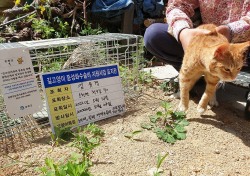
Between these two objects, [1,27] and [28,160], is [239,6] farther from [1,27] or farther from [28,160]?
[1,27]

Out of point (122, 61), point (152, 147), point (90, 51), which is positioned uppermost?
point (90, 51)

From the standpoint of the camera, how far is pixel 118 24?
324cm

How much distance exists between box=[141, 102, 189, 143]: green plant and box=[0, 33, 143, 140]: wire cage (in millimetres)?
422

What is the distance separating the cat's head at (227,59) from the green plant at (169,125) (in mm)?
328

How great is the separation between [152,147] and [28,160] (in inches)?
23.7

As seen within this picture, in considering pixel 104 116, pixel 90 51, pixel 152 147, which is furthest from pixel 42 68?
pixel 152 147

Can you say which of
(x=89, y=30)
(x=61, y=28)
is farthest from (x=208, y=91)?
(x=61, y=28)

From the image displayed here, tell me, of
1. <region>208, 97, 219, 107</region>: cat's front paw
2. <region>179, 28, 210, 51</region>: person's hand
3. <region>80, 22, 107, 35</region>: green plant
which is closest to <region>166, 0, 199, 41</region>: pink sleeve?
<region>179, 28, 210, 51</region>: person's hand

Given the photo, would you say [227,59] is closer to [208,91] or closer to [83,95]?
[208,91]

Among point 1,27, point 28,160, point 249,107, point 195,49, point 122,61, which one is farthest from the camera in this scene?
point 1,27

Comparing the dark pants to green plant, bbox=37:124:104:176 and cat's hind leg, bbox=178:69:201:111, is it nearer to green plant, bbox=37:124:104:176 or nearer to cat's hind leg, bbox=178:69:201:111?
cat's hind leg, bbox=178:69:201:111

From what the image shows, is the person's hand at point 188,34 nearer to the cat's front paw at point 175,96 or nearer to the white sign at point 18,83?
the cat's front paw at point 175,96

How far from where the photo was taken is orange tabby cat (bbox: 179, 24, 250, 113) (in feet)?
4.94

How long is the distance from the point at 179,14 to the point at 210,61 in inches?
19.2
